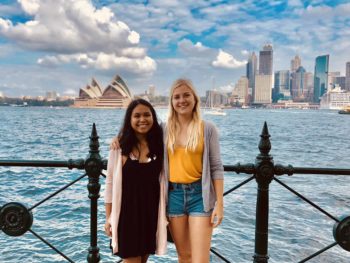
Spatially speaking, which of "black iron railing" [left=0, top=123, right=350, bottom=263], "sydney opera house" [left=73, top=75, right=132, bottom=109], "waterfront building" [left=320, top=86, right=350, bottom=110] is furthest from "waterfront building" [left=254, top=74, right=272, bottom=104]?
"black iron railing" [left=0, top=123, right=350, bottom=263]

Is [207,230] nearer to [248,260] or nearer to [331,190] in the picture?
[248,260]

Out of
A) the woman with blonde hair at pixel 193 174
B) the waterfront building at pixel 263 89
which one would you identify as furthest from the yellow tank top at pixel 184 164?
the waterfront building at pixel 263 89

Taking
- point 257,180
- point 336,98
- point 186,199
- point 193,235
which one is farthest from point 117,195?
point 336,98

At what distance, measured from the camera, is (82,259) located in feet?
32.6

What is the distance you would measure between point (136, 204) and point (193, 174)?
17.5 inches

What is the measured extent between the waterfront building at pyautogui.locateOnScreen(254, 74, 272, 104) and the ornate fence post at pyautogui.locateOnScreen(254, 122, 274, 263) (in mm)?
147255

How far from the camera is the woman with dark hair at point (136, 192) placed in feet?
7.94

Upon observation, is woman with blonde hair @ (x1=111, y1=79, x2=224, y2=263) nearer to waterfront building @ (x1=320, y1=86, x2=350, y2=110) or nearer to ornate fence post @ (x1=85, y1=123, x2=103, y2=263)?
ornate fence post @ (x1=85, y1=123, x2=103, y2=263)

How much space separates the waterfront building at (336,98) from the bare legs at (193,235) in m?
161

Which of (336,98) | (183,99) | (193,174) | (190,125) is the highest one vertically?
(336,98)

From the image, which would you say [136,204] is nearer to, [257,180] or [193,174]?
[193,174]

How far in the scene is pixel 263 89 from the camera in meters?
148

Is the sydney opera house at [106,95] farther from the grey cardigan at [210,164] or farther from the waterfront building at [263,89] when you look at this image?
the grey cardigan at [210,164]

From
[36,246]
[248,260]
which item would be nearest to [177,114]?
[248,260]
